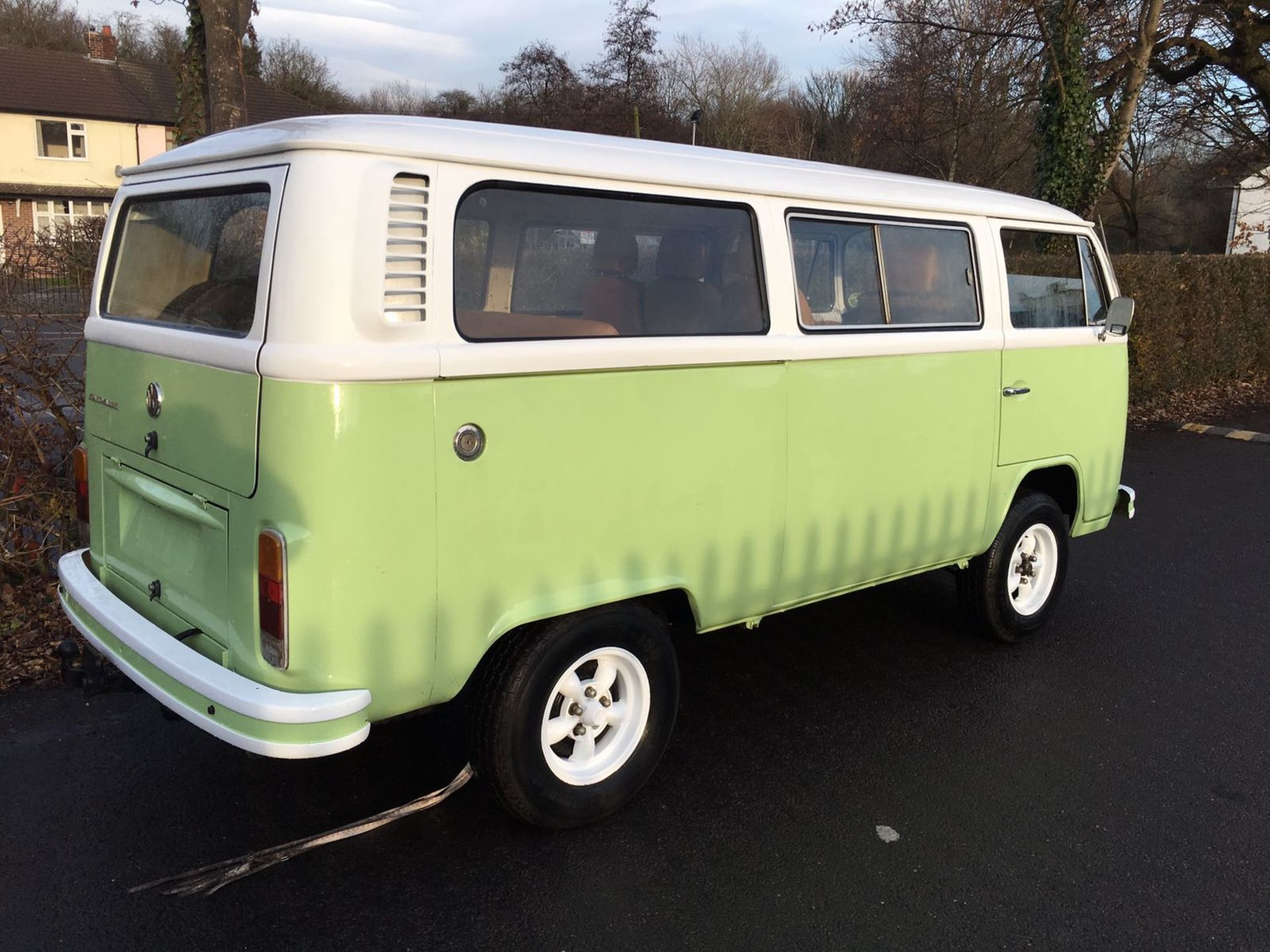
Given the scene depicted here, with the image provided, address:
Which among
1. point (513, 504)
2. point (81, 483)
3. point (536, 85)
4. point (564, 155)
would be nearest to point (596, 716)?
point (513, 504)

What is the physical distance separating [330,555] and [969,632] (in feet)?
12.4

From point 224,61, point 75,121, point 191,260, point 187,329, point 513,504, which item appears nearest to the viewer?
point 513,504

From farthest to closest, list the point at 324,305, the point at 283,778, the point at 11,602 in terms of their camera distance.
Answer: the point at 11,602 → the point at 283,778 → the point at 324,305

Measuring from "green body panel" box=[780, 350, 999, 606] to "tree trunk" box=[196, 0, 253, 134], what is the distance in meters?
4.79

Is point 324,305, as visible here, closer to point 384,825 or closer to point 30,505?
point 384,825

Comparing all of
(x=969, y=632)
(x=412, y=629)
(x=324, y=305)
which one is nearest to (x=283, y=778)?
(x=412, y=629)

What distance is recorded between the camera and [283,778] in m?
3.67

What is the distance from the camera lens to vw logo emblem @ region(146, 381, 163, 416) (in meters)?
3.16

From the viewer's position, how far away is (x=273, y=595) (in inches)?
106

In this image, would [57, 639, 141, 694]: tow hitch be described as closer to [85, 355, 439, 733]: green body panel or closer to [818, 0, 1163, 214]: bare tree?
[85, 355, 439, 733]: green body panel

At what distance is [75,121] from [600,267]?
46.3 metres

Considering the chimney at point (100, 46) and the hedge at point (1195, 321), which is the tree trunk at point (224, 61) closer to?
the hedge at point (1195, 321)

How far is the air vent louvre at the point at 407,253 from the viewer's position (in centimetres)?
271

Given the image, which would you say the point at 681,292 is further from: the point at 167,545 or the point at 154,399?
the point at 167,545
